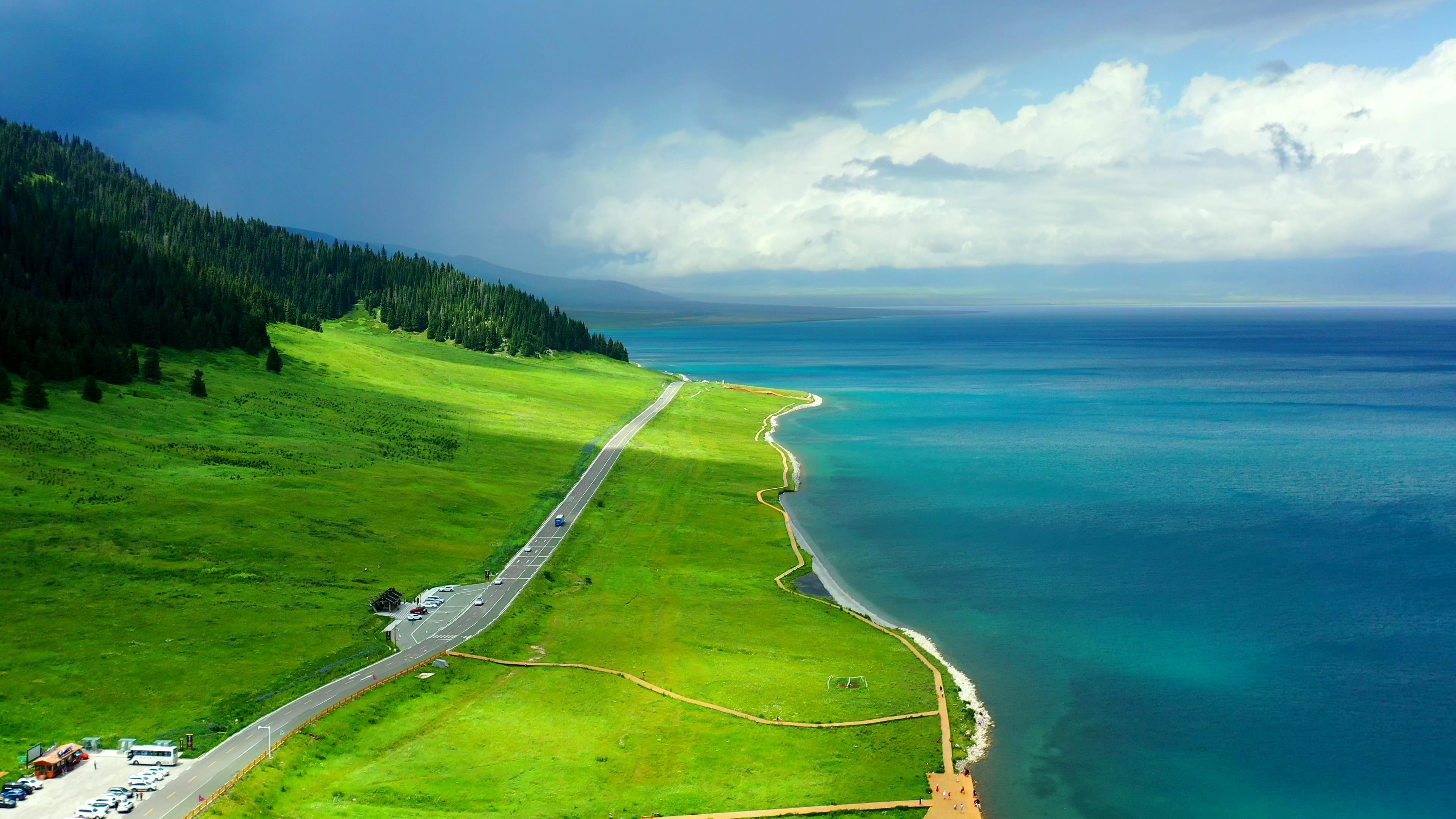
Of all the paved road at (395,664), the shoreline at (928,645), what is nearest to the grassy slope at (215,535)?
the paved road at (395,664)

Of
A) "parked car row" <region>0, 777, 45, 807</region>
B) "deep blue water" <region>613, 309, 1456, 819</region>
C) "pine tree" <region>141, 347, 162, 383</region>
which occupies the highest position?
"pine tree" <region>141, 347, 162, 383</region>

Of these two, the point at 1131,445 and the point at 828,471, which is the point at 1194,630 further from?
the point at 1131,445

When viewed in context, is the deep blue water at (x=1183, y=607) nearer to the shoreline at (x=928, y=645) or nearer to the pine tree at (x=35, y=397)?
the shoreline at (x=928, y=645)

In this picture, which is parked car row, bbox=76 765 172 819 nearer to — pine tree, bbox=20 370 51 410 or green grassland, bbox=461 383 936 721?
green grassland, bbox=461 383 936 721

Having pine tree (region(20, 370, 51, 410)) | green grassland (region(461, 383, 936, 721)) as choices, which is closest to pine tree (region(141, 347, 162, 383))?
pine tree (region(20, 370, 51, 410))

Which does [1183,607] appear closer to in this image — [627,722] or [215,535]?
[627,722]

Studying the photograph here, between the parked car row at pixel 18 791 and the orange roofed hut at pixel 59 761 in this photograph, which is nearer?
the parked car row at pixel 18 791
